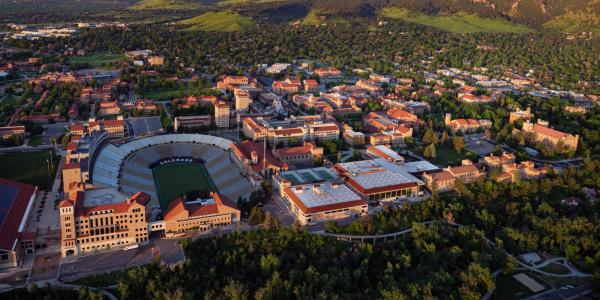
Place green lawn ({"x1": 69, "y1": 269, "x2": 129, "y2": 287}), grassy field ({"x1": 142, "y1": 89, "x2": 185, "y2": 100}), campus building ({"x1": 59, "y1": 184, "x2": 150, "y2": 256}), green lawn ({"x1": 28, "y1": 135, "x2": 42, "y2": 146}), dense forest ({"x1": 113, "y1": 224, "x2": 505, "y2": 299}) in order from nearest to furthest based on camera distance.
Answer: dense forest ({"x1": 113, "y1": 224, "x2": 505, "y2": 299}), green lawn ({"x1": 69, "y1": 269, "x2": 129, "y2": 287}), campus building ({"x1": 59, "y1": 184, "x2": 150, "y2": 256}), green lawn ({"x1": 28, "y1": 135, "x2": 42, "y2": 146}), grassy field ({"x1": 142, "y1": 89, "x2": 185, "y2": 100})

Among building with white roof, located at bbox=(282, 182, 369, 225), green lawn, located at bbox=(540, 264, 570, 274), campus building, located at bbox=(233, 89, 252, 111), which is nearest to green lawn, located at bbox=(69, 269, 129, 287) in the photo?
building with white roof, located at bbox=(282, 182, 369, 225)

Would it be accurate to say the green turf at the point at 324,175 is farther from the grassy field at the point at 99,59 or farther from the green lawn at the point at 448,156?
the grassy field at the point at 99,59

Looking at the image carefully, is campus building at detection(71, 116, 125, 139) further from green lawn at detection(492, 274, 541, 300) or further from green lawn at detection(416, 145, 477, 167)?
green lawn at detection(492, 274, 541, 300)

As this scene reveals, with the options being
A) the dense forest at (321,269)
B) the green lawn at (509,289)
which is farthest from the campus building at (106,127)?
the green lawn at (509,289)

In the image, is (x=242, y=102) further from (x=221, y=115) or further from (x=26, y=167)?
(x=26, y=167)

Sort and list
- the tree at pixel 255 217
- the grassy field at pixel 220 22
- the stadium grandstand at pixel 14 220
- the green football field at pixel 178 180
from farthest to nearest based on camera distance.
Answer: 1. the grassy field at pixel 220 22
2. the green football field at pixel 178 180
3. the tree at pixel 255 217
4. the stadium grandstand at pixel 14 220
